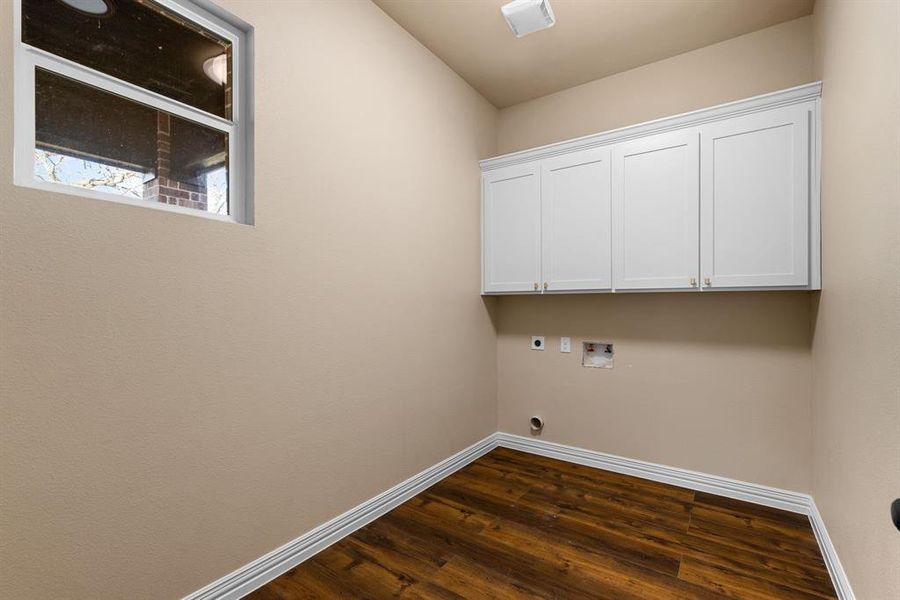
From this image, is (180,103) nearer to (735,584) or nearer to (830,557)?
(735,584)

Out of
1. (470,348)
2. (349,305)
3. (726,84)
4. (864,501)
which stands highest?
(726,84)

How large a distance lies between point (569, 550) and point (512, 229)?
7.17 feet

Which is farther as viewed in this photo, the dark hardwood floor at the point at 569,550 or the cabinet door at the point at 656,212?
the cabinet door at the point at 656,212

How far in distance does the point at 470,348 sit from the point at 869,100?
2529 millimetres

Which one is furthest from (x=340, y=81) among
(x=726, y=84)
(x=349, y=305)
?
(x=726, y=84)

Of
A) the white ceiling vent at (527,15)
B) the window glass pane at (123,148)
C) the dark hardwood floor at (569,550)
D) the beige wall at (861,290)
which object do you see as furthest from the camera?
the white ceiling vent at (527,15)

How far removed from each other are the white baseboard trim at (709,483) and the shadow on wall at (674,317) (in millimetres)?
892

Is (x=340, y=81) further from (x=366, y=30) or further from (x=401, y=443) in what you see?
(x=401, y=443)

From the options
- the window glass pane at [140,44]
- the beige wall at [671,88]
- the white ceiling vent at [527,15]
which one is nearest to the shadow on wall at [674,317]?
the beige wall at [671,88]

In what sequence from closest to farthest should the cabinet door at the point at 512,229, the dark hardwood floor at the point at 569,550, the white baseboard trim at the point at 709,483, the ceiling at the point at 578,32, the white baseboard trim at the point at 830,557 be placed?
the white baseboard trim at the point at 830,557, the dark hardwood floor at the point at 569,550, the white baseboard trim at the point at 709,483, the ceiling at the point at 578,32, the cabinet door at the point at 512,229

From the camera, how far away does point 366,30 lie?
239cm

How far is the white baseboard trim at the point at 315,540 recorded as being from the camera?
5.68 ft

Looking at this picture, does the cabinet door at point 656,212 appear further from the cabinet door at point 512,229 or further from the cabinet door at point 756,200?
the cabinet door at point 512,229

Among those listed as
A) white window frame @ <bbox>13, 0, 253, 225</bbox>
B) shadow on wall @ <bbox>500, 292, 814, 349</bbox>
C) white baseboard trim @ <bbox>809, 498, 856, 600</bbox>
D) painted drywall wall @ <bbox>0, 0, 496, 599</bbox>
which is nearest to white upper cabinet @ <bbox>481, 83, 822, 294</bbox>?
shadow on wall @ <bbox>500, 292, 814, 349</bbox>
